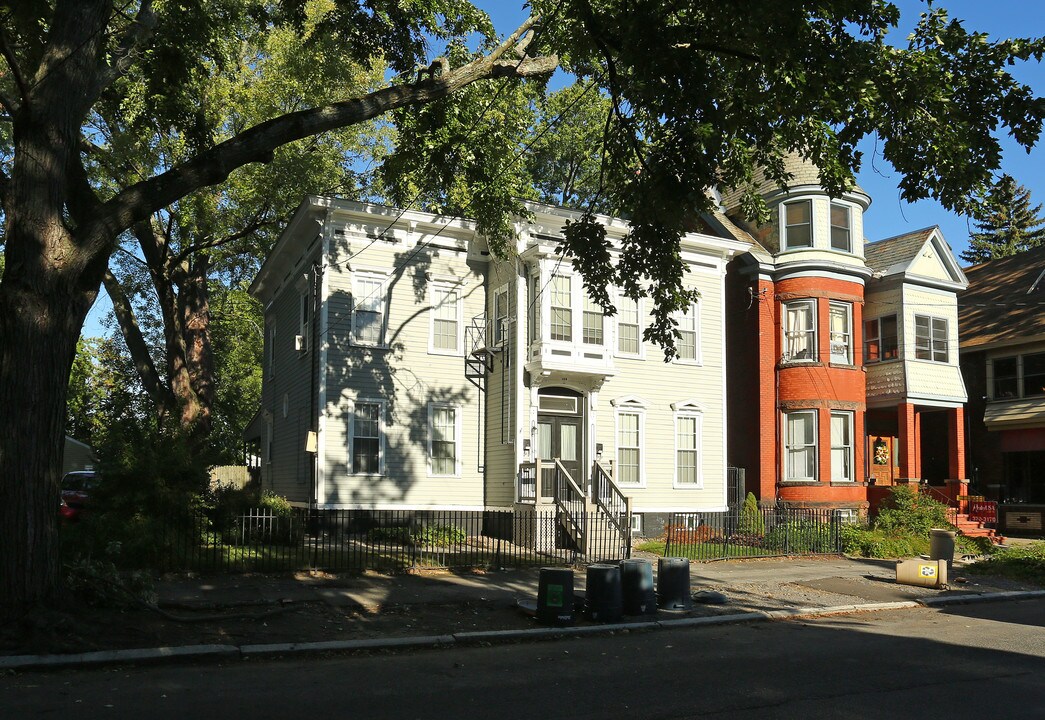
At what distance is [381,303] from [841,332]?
1391cm

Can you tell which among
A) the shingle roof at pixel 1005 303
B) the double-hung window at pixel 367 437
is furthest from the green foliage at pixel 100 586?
the shingle roof at pixel 1005 303

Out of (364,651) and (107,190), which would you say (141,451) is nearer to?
(364,651)

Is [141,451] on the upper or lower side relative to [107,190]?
lower

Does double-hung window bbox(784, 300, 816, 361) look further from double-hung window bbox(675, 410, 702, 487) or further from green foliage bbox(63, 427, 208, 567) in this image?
green foliage bbox(63, 427, 208, 567)

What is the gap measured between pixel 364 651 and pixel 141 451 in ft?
23.8

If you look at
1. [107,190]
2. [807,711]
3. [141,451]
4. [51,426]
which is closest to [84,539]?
[141,451]

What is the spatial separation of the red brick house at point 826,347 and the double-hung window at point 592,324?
5.98 meters

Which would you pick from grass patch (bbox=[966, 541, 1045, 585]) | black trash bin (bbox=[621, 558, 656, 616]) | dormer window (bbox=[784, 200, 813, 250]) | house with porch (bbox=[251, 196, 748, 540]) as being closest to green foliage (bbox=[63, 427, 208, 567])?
house with porch (bbox=[251, 196, 748, 540])

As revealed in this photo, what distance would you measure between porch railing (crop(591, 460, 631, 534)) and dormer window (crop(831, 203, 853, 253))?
35.4 ft

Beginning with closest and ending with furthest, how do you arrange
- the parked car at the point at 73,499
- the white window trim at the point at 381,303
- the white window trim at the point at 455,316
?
the white window trim at the point at 381,303, the parked car at the point at 73,499, the white window trim at the point at 455,316

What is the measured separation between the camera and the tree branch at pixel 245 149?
1011 centimetres

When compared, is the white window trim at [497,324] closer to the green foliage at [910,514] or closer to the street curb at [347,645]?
the green foliage at [910,514]

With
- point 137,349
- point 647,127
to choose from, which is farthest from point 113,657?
point 137,349

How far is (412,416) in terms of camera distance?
22.5 m
